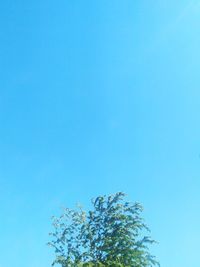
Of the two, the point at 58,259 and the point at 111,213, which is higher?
the point at 111,213

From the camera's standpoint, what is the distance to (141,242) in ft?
70.1

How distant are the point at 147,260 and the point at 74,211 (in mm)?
6281

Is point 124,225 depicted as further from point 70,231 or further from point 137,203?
point 70,231

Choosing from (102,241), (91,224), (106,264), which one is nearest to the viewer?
(106,264)

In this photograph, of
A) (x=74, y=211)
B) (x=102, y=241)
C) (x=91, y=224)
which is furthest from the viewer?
(x=74, y=211)

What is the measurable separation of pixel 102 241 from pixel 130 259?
2090 mm

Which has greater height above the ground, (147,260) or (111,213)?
(111,213)

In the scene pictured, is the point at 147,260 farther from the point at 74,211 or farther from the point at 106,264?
the point at 74,211

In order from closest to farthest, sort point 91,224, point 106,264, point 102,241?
point 106,264, point 102,241, point 91,224

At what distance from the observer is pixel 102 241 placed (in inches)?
851

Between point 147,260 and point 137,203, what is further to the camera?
point 137,203

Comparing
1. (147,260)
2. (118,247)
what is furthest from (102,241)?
(147,260)

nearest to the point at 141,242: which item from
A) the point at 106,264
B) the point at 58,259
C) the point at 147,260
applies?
the point at 147,260

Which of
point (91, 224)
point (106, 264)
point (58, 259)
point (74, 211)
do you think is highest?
point (74, 211)
